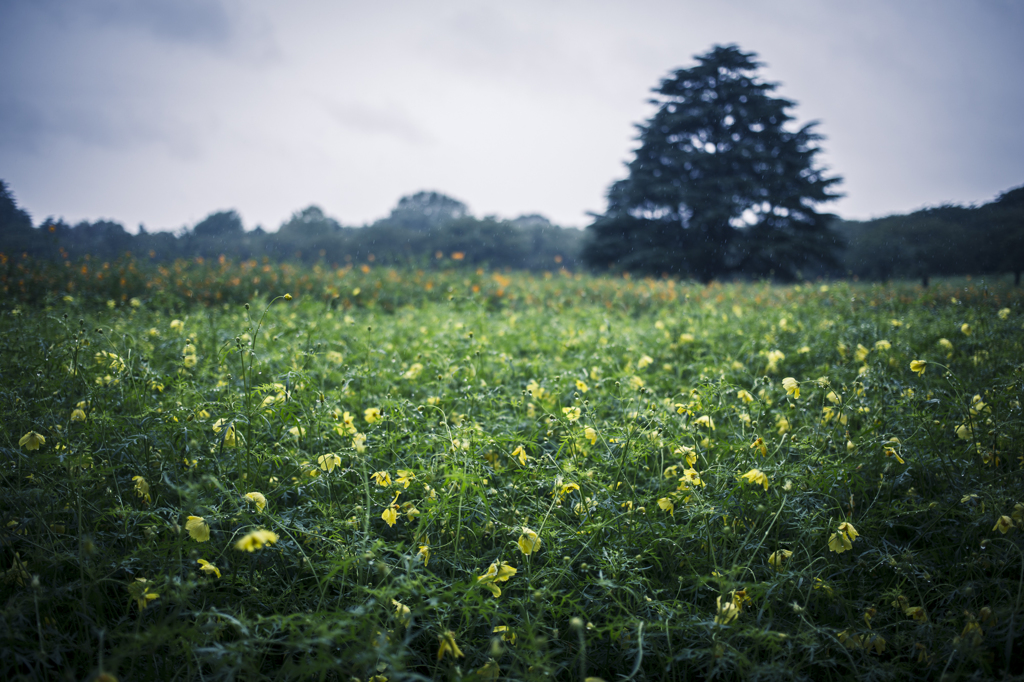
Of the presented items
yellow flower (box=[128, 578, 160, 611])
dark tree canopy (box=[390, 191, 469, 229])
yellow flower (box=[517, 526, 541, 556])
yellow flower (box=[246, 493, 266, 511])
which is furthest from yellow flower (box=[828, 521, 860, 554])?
dark tree canopy (box=[390, 191, 469, 229])

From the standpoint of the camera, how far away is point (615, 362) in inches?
113

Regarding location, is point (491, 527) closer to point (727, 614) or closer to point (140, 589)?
point (727, 614)

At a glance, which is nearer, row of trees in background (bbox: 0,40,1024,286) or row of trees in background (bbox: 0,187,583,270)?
row of trees in background (bbox: 0,187,583,270)

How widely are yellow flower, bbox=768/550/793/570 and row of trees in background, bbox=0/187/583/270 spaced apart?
713 cm

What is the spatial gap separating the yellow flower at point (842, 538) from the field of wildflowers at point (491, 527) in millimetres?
10

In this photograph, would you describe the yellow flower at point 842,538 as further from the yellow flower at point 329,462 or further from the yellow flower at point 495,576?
the yellow flower at point 329,462

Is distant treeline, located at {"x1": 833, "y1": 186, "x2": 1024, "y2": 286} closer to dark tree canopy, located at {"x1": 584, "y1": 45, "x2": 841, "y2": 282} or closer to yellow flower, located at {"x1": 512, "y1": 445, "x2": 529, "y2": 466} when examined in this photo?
dark tree canopy, located at {"x1": 584, "y1": 45, "x2": 841, "y2": 282}

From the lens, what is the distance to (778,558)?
54.1 inches

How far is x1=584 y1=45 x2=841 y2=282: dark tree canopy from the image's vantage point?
1509 cm

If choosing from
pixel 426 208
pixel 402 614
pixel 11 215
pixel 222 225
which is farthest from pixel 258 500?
pixel 426 208

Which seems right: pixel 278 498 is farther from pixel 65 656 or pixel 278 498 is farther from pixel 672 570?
pixel 672 570

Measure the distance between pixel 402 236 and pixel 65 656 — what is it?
17470 mm

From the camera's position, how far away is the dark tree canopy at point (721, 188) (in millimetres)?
15094

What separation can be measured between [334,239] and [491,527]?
54.5 feet
